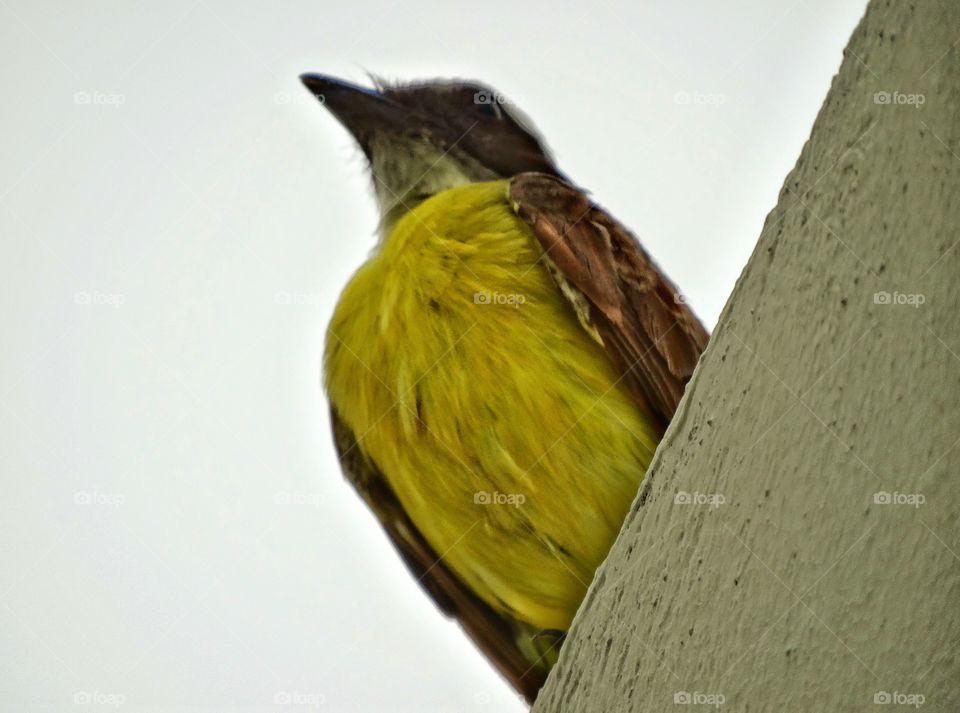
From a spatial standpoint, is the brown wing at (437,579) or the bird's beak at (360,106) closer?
the brown wing at (437,579)

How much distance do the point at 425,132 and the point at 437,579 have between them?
5.05ft

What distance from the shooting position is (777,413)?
1.69 metres

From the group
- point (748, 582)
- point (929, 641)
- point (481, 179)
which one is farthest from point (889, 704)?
point (481, 179)

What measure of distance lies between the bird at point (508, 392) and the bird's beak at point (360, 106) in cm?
57

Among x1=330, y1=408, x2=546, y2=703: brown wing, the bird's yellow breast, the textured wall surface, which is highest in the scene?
the textured wall surface

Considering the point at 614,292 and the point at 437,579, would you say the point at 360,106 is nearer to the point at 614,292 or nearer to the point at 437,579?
the point at 614,292

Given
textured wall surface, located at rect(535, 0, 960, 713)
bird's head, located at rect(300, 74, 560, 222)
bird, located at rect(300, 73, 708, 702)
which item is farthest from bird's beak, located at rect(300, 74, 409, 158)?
textured wall surface, located at rect(535, 0, 960, 713)

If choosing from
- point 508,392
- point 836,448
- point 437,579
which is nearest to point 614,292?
point 508,392

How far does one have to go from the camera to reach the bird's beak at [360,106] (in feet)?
12.3

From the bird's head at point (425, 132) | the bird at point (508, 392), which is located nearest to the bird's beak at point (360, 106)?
the bird's head at point (425, 132)

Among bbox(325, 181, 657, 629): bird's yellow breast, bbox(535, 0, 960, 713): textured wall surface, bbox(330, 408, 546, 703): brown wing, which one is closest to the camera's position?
bbox(535, 0, 960, 713): textured wall surface

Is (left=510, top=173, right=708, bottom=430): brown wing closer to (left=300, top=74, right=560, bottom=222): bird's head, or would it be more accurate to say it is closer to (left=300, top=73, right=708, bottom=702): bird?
(left=300, top=73, right=708, bottom=702): bird

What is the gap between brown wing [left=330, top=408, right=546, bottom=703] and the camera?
3.27 metres

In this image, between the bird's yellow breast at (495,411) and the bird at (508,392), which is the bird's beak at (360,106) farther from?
the bird's yellow breast at (495,411)
